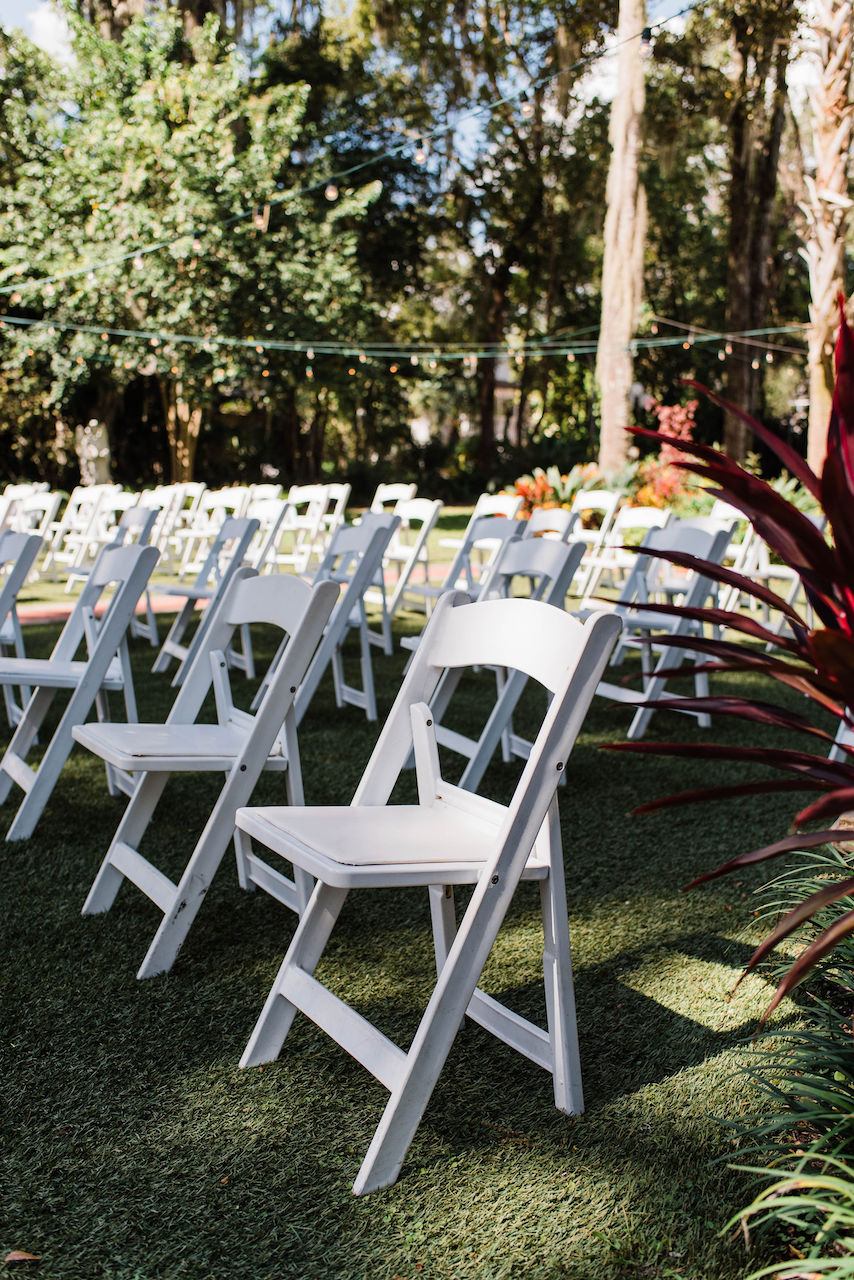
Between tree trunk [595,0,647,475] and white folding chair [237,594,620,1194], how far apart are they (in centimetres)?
1050

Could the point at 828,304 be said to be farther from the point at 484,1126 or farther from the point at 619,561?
the point at 484,1126

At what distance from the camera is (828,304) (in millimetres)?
8906

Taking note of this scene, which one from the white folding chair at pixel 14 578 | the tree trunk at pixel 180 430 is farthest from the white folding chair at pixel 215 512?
the tree trunk at pixel 180 430

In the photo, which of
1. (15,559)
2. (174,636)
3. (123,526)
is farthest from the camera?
(123,526)

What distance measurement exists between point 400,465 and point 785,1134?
2350 cm

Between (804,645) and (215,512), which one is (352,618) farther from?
(215,512)

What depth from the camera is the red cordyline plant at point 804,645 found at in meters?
1.23

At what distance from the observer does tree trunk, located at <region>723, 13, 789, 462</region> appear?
1373 centimetres

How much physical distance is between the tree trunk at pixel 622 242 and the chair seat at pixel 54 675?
9528 millimetres

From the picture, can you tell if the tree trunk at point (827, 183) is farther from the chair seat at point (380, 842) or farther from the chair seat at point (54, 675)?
the chair seat at point (380, 842)

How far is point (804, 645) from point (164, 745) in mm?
1630

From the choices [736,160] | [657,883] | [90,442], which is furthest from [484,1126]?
[90,442]

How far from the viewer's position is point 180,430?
64.4 feet

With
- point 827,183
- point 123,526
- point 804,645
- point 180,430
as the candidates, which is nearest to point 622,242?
point 827,183
